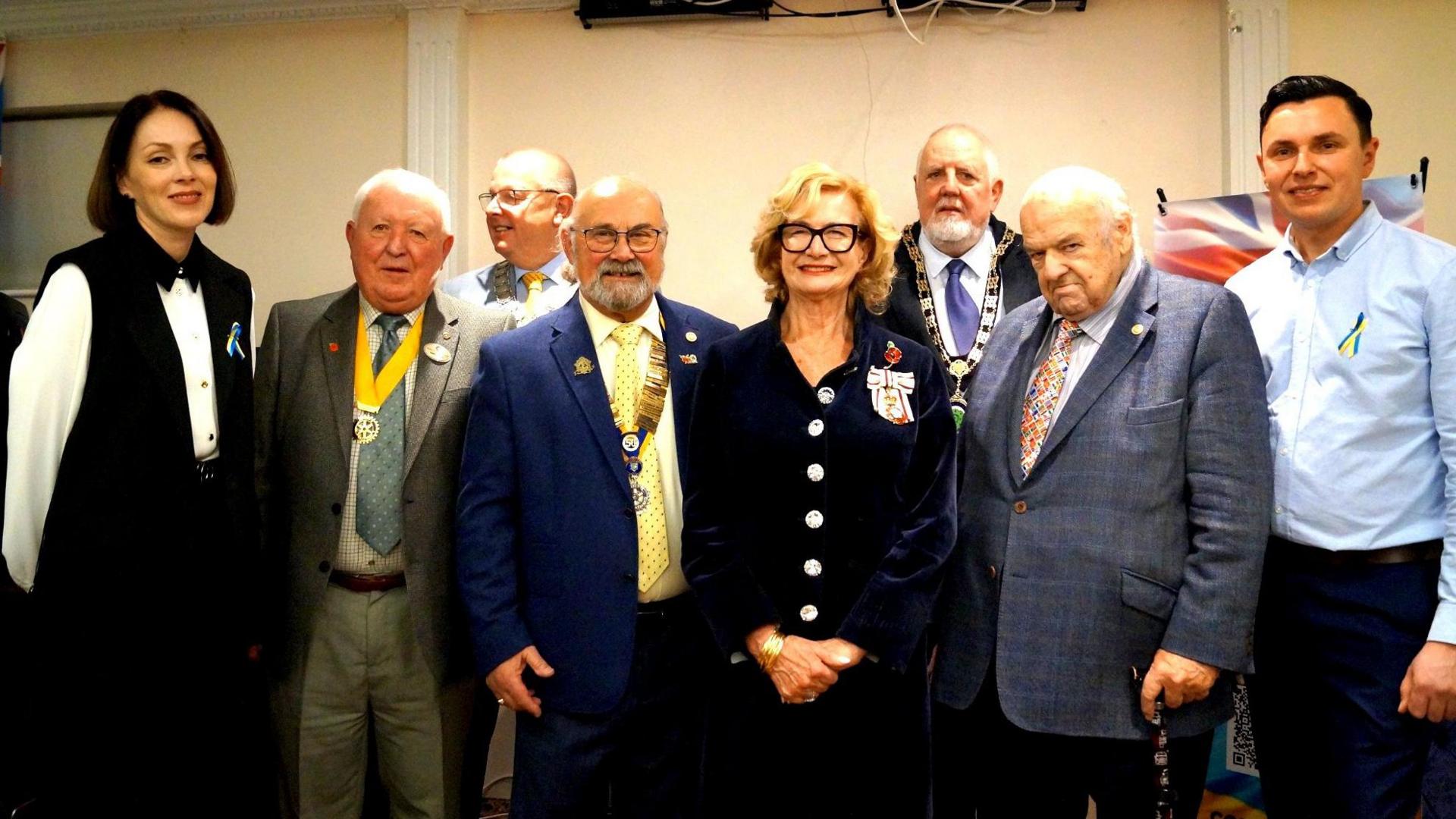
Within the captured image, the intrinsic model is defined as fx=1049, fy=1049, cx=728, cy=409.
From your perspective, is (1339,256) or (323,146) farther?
(323,146)

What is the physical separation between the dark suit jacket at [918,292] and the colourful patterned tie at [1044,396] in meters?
0.72

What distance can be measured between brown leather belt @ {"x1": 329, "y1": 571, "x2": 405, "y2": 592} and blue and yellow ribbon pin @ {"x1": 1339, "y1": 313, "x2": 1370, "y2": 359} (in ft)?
7.11

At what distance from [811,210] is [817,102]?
7.51ft

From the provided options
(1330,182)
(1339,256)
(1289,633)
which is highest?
(1330,182)

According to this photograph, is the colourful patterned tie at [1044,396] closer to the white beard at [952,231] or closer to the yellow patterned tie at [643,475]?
the yellow patterned tie at [643,475]

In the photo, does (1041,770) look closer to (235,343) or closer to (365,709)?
(365,709)

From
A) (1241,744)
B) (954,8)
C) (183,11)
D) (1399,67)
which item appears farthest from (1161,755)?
(183,11)

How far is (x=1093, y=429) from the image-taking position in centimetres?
213

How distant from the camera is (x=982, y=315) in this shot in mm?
3135

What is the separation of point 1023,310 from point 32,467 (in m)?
2.24

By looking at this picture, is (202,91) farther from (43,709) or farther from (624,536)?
(624,536)

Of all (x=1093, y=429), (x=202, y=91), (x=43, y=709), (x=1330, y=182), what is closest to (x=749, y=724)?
(x=1093, y=429)

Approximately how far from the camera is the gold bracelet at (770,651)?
2043 millimetres

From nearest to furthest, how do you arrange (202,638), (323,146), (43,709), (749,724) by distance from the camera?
1. (749,724)
2. (43,709)
3. (202,638)
4. (323,146)
